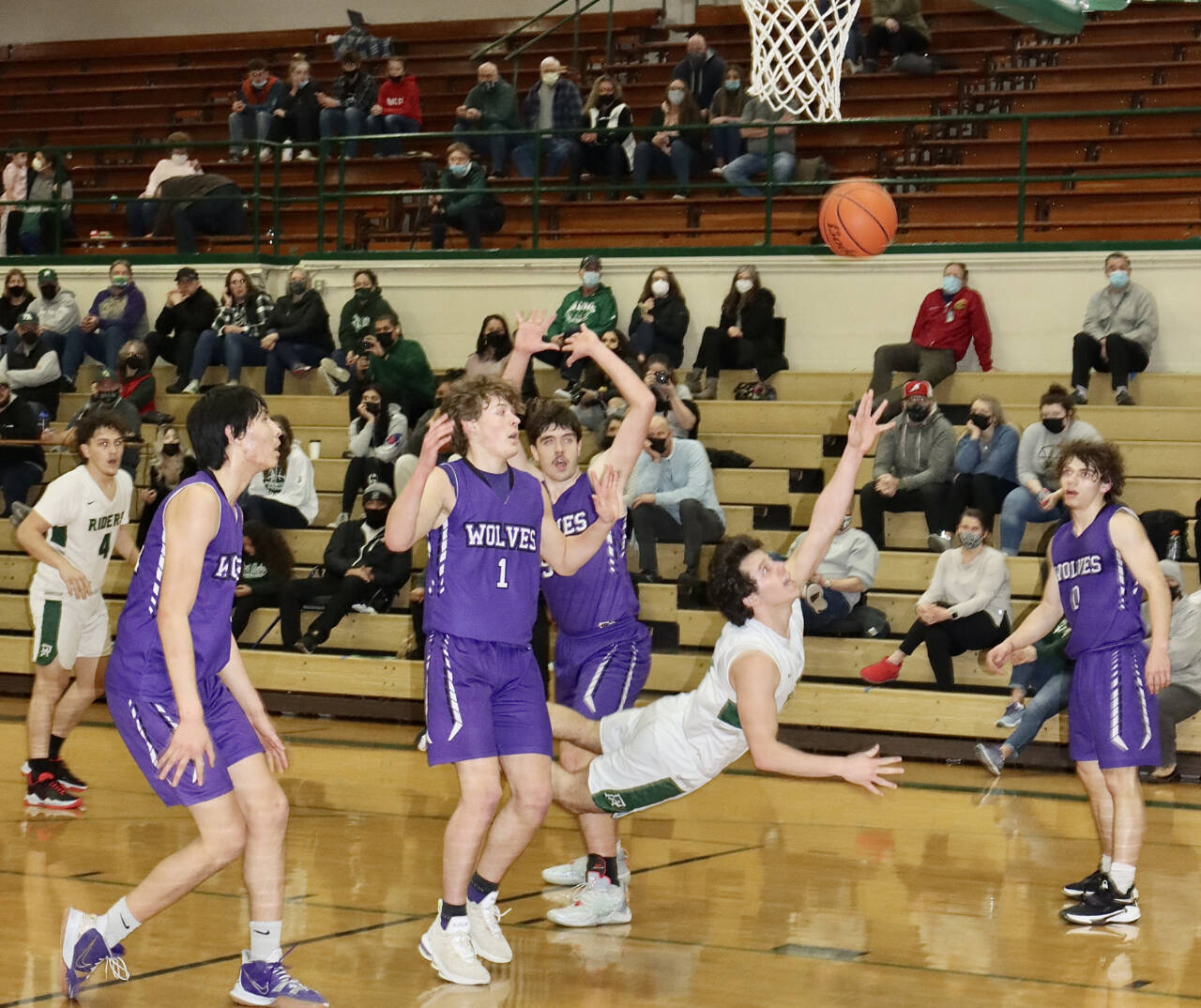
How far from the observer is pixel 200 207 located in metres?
15.4

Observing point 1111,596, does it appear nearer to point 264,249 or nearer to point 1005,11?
point 1005,11

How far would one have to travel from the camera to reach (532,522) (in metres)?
5.01

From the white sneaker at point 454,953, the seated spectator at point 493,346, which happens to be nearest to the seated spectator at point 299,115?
the seated spectator at point 493,346

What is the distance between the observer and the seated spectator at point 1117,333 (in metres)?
11.6

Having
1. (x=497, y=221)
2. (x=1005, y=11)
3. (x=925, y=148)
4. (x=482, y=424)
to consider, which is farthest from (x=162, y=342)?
(x=482, y=424)

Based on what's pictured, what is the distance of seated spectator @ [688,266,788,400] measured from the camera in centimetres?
1272

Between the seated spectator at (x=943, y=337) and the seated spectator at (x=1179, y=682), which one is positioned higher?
the seated spectator at (x=943, y=337)

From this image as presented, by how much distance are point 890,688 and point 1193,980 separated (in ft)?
15.1

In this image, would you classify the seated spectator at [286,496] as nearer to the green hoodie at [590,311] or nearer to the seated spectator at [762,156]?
the green hoodie at [590,311]

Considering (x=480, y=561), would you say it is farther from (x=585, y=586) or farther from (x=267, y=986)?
(x=267, y=986)

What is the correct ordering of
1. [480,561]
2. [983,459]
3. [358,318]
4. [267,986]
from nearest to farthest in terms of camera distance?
[267,986] < [480,561] < [983,459] < [358,318]

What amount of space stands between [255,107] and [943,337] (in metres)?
8.87

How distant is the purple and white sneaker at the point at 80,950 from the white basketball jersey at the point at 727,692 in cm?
189

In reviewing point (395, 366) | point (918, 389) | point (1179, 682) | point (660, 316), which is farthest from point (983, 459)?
point (395, 366)
